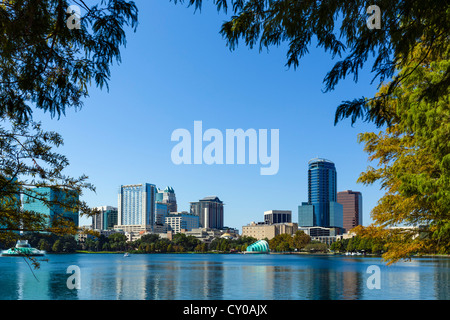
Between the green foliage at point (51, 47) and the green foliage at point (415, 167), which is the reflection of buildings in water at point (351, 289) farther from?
the green foliage at point (51, 47)

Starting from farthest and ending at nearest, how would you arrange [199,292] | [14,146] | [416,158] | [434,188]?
[199,292] < [416,158] < [434,188] < [14,146]

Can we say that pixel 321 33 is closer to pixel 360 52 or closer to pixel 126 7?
pixel 360 52

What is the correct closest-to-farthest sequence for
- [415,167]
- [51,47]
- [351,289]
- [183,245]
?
[51,47], [415,167], [351,289], [183,245]

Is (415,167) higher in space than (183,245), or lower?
higher

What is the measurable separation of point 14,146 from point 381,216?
11.0m

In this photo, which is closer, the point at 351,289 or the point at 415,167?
the point at 415,167

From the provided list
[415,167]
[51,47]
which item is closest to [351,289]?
[415,167]

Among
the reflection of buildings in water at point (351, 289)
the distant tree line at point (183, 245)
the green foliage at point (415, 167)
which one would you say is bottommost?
the distant tree line at point (183, 245)

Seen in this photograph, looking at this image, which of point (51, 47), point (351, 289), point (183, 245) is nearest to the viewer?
point (51, 47)

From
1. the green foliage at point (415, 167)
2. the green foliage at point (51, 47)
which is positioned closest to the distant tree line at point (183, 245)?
the green foliage at point (415, 167)

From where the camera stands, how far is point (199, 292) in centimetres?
3531

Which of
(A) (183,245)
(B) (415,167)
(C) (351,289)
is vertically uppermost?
(B) (415,167)

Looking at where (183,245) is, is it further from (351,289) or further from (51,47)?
(51,47)
